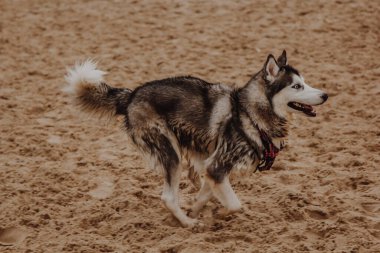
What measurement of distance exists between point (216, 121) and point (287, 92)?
69cm

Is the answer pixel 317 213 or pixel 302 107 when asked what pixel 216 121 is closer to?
pixel 302 107

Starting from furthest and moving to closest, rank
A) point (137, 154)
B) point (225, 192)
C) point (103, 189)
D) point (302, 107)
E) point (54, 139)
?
point (54, 139) < point (137, 154) < point (103, 189) < point (302, 107) < point (225, 192)

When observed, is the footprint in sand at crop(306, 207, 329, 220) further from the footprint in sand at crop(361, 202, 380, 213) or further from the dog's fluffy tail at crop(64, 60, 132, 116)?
the dog's fluffy tail at crop(64, 60, 132, 116)

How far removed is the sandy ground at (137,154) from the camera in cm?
503

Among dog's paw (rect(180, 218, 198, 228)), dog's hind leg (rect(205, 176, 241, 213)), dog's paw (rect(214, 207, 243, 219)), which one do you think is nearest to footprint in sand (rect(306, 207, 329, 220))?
dog's paw (rect(214, 207, 243, 219))

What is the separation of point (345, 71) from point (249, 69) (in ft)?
4.91

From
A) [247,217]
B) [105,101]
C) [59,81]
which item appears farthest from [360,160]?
[59,81]

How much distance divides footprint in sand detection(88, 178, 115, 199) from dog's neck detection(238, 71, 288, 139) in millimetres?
1807

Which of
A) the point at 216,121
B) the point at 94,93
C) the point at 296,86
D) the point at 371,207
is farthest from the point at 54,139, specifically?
the point at 371,207

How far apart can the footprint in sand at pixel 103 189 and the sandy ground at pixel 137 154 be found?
3 centimetres

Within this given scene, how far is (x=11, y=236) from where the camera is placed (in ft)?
16.8

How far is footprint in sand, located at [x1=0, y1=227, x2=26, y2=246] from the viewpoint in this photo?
16.5ft

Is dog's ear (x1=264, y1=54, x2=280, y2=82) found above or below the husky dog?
above

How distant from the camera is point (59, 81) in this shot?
8852 mm
